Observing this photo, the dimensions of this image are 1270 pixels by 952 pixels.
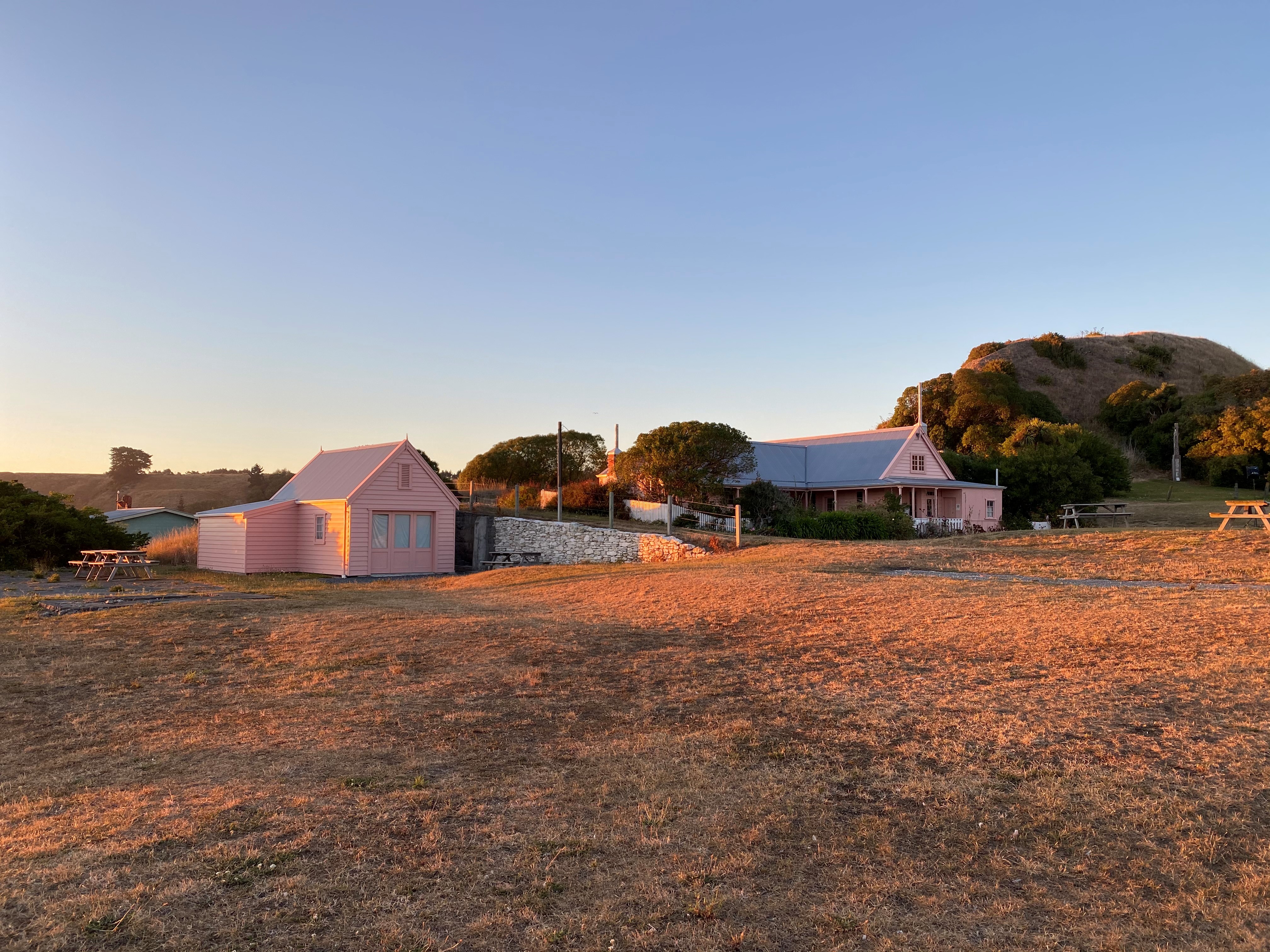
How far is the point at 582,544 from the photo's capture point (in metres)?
30.3

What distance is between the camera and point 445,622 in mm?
12758

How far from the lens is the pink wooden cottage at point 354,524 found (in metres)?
28.3

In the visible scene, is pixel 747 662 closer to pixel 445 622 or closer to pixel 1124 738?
pixel 1124 738

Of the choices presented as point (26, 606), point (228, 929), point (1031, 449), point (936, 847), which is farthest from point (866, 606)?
point (1031, 449)

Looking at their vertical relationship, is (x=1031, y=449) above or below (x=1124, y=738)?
above

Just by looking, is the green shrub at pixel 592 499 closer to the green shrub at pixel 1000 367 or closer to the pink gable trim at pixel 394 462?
the pink gable trim at pixel 394 462

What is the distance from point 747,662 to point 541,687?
251 cm

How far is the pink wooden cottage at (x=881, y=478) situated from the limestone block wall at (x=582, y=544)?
1001 cm

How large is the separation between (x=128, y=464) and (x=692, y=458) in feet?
301

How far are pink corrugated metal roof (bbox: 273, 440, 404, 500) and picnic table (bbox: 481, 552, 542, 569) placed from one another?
17.1ft

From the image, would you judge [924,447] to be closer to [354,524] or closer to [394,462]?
[394,462]

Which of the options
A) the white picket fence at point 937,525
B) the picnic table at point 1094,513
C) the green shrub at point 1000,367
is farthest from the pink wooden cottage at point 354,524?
the green shrub at point 1000,367

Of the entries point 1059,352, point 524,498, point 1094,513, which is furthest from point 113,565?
point 1059,352

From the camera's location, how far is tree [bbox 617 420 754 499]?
115 ft
